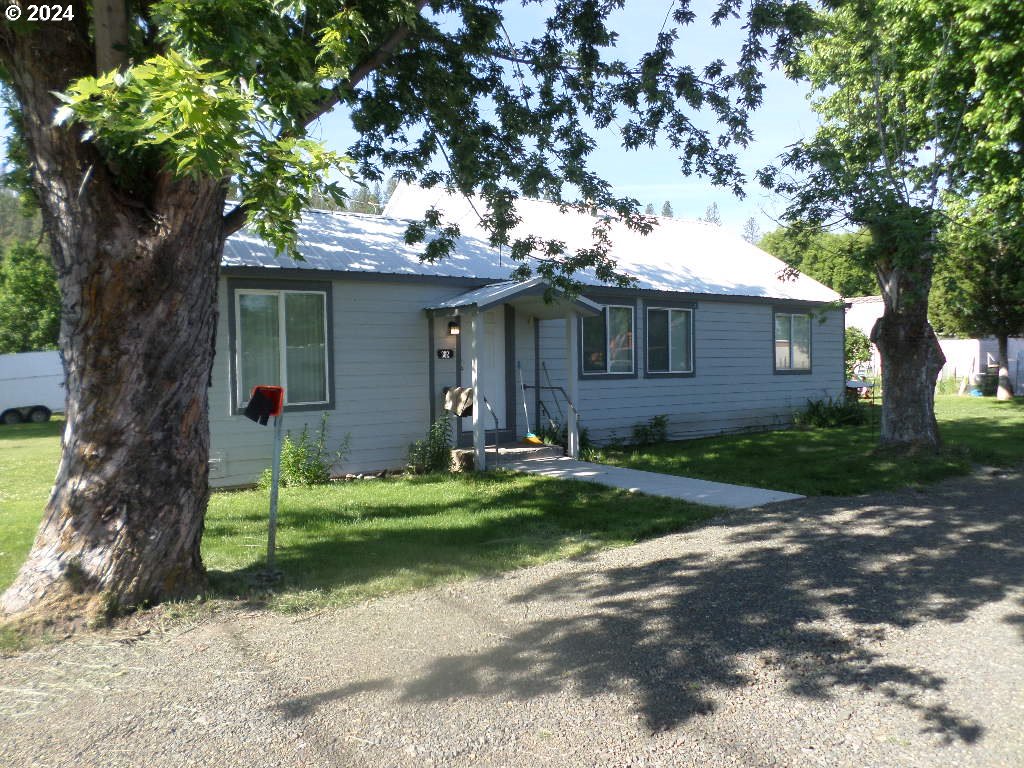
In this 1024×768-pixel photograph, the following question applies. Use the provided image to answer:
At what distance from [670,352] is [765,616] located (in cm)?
1054

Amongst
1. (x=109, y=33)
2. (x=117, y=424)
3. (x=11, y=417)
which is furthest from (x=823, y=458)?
(x=11, y=417)

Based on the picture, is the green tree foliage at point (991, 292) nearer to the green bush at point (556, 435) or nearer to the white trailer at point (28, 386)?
the green bush at point (556, 435)

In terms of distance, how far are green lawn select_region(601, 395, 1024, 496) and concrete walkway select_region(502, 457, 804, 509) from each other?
48cm

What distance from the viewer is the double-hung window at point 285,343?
10.7 m

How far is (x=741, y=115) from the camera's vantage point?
926 cm

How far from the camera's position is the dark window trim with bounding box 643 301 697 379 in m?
15.0

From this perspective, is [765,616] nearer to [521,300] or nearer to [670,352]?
[521,300]

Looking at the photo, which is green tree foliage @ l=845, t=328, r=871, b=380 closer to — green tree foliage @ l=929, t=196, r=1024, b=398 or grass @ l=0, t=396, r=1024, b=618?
green tree foliage @ l=929, t=196, r=1024, b=398

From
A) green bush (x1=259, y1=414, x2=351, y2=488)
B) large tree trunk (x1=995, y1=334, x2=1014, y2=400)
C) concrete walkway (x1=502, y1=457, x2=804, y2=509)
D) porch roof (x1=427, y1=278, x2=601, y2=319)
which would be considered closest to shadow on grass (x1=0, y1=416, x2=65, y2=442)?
green bush (x1=259, y1=414, x2=351, y2=488)

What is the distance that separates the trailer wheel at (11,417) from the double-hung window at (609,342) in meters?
19.8

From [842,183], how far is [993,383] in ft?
69.9

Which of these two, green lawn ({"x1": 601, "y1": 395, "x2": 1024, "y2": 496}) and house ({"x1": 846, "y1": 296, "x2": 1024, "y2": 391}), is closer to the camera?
green lawn ({"x1": 601, "y1": 395, "x2": 1024, "y2": 496})

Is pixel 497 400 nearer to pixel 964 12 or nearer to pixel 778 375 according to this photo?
pixel 778 375

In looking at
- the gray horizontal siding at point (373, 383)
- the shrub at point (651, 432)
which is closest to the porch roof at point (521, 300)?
the gray horizontal siding at point (373, 383)
